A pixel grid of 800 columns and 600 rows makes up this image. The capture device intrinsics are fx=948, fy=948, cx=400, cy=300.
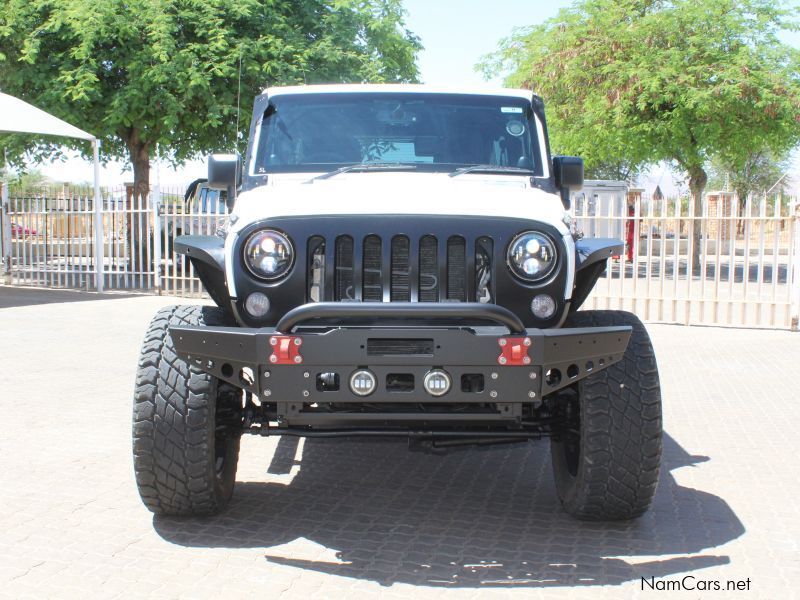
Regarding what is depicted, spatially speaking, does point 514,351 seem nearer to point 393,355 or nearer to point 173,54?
point 393,355

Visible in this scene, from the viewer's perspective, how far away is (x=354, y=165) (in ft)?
16.7

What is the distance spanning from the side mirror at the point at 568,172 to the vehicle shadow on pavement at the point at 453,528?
1.69 metres

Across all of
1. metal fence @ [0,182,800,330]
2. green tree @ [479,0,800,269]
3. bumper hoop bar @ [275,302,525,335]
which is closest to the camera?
bumper hoop bar @ [275,302,525,335]

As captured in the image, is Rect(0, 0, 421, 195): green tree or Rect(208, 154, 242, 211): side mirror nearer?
Rect(208, 154, 242, 211): side mirror

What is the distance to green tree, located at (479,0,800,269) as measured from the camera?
21828 millimetres

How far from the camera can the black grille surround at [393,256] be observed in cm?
418

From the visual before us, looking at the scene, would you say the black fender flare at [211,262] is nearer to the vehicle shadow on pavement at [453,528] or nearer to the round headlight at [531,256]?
the vehicle shadow on pavement at [453,528]

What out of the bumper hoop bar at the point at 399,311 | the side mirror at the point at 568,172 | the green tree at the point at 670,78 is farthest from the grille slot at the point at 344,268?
the green tree at the point at 670,78

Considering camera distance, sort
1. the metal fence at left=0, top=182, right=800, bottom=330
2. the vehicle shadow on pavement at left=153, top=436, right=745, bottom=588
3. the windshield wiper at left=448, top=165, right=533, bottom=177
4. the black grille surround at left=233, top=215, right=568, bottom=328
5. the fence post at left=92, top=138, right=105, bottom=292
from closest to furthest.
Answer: the vehicle shadow on pavement at left=153, top=436, right=745, bottom=588 < the black grille surround at left=233, top=215, right=568, bottom=328 < the windshield wiper at left=448, top=165, right=533, bottom=177 < the metal fence at left=0, top=182, right=800, bottom=330 < the fence post at left=92, top=138, right=105, bottom=292

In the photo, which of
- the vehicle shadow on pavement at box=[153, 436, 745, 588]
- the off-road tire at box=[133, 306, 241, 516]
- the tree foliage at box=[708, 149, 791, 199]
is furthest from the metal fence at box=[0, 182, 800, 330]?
the tree foliage at box=[708, 149, 791, 199]

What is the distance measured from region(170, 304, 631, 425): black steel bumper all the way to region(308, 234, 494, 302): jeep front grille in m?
0.25

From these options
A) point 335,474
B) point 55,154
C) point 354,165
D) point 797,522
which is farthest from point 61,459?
point 55,154

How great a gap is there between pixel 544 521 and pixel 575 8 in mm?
23113

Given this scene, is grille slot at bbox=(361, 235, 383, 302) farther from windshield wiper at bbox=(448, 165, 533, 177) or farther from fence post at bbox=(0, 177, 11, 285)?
fence post at bbox=(0, 177, 11, 285)
